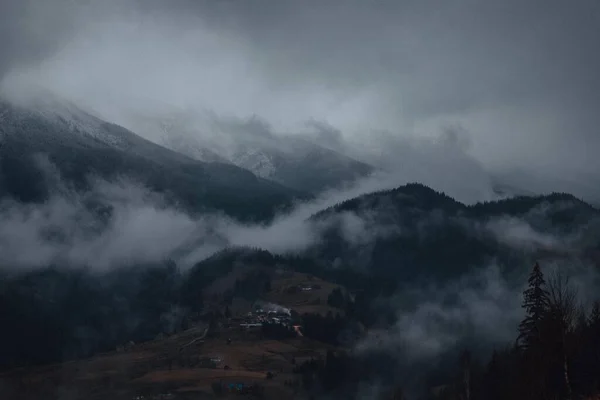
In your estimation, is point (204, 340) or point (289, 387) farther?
point (204, 340)

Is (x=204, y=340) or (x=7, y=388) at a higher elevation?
(x=204, y=340)

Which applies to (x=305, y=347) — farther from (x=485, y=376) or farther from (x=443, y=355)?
(x=485, y=376)

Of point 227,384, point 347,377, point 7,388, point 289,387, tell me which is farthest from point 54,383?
point 347,377

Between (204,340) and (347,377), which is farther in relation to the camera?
(204,340)

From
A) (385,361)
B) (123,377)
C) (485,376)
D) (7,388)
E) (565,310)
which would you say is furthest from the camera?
(385,361)

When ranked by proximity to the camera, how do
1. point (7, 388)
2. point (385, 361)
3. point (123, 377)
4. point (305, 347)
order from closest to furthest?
point (7, 388)
point (123, 377)
point (385, 361)
point (305, 347)

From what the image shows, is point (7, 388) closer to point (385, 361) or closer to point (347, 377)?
point (347, 377)

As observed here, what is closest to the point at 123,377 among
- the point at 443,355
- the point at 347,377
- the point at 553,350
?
the point at 347,377

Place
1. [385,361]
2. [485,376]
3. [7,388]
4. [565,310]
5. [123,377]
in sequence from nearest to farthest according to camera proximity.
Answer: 1. [565,310]
2. [485,376]
3. [7,388]
4. [123,377]
5. [385,361]

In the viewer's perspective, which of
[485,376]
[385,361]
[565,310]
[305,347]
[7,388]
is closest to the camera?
[565,310]
